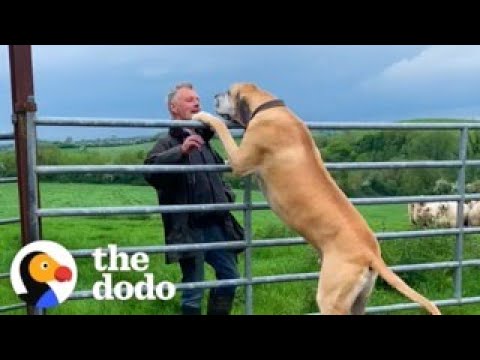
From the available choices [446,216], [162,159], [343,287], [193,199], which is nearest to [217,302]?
[193,199]

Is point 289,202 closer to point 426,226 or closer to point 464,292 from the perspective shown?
point 464,292

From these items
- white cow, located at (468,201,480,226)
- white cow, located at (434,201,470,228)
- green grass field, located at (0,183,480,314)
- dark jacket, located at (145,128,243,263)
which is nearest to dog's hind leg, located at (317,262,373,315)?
green grass field, located at (0,183,480,314)

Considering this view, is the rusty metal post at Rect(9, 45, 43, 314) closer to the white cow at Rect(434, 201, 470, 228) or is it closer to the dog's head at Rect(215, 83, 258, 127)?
the dog's head at Rect(215, 83, 258, 127)

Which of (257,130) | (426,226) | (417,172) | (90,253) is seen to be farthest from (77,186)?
(426,226)

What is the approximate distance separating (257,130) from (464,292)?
11.3 feet

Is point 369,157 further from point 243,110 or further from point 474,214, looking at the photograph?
point 474,214

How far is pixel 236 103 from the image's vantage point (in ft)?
16.3

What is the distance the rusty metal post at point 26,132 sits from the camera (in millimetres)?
4531

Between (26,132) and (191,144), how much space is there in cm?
101

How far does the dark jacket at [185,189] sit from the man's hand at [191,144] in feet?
0.22

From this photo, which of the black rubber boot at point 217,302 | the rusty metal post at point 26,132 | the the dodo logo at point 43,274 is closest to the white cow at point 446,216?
the black rubber boot at point 217,302

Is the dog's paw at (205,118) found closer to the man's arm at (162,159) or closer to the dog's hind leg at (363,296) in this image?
the man's arm at (162,159)

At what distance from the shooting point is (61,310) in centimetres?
522

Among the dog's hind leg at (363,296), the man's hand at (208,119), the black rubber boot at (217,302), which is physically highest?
the man's hand at (208,119)
